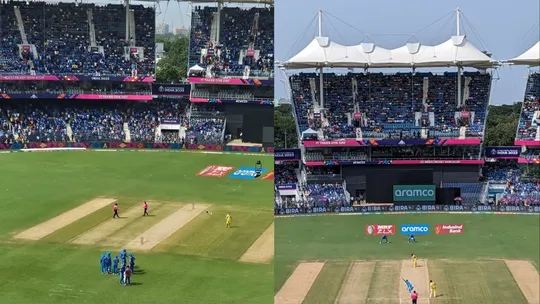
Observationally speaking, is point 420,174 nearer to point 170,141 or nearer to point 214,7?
point 170,141

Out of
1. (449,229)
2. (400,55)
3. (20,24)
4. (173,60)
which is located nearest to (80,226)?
(449,229)

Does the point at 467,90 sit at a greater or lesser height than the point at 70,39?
lesser

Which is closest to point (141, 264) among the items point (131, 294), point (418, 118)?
point (131, 294)

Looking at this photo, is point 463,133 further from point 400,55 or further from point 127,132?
point 127,132

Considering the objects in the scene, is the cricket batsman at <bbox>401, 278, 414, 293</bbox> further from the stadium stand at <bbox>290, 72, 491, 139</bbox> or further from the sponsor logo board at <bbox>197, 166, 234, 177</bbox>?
the sponsor logo board at <bbox>197, 166, 234, 177</bbox>

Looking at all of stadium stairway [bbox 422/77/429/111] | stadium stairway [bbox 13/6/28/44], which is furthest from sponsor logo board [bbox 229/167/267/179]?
stadium stairway [bbox 13/6/28/44]

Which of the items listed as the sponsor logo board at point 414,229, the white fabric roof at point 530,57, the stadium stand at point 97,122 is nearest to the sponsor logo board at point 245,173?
the stadium stand at point 97,122

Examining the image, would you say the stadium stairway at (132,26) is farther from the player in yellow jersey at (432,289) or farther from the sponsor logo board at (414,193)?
the player in yellow jersey at (432,289)
